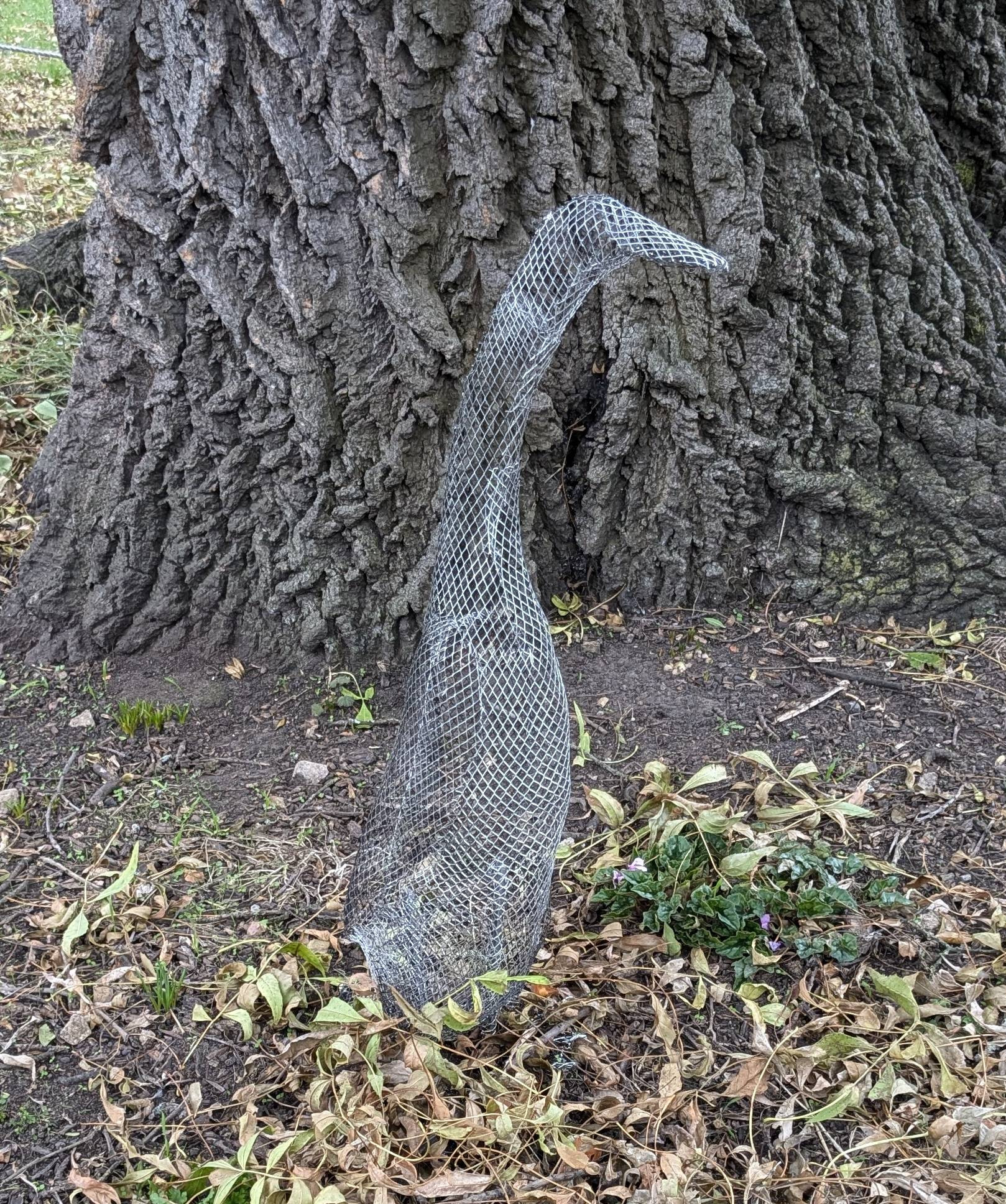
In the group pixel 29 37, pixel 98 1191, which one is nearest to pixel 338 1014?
pixel 98 1191

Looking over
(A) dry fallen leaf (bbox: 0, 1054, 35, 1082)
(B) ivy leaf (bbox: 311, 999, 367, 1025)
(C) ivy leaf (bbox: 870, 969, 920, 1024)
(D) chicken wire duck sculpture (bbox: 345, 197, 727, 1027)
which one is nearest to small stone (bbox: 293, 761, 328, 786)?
(D) chicken wire duck sculpture (bbox: 345, 197, 727, 1027)

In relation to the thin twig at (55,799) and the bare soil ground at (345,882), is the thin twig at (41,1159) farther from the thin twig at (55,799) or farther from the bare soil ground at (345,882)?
the thin twig at (55,799)

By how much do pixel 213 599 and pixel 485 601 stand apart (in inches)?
48.1

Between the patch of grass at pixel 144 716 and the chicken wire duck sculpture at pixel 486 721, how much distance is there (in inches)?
32.9

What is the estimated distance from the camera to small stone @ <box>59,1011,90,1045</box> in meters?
2.23

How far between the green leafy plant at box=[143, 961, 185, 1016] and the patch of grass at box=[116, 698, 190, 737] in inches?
29.6

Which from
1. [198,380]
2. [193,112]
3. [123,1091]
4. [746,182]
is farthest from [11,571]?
[746,182]

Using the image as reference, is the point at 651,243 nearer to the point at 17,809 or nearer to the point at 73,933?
the point at 73,933

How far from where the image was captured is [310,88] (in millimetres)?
2467

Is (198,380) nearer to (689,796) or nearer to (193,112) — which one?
(193,112)

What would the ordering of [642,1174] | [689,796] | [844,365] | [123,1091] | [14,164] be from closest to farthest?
1. [642,1174]
2. [123,1091]
3. [689,796]
4. [844,365]
5. [14,164]

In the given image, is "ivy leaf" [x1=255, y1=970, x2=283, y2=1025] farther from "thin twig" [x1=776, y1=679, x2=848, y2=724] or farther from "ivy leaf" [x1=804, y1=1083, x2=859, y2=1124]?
"thin twig" [x1=776, y1=679, x2=848, y2=724]

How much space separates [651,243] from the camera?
180cm

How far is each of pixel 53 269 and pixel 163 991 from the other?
3.24 metres
